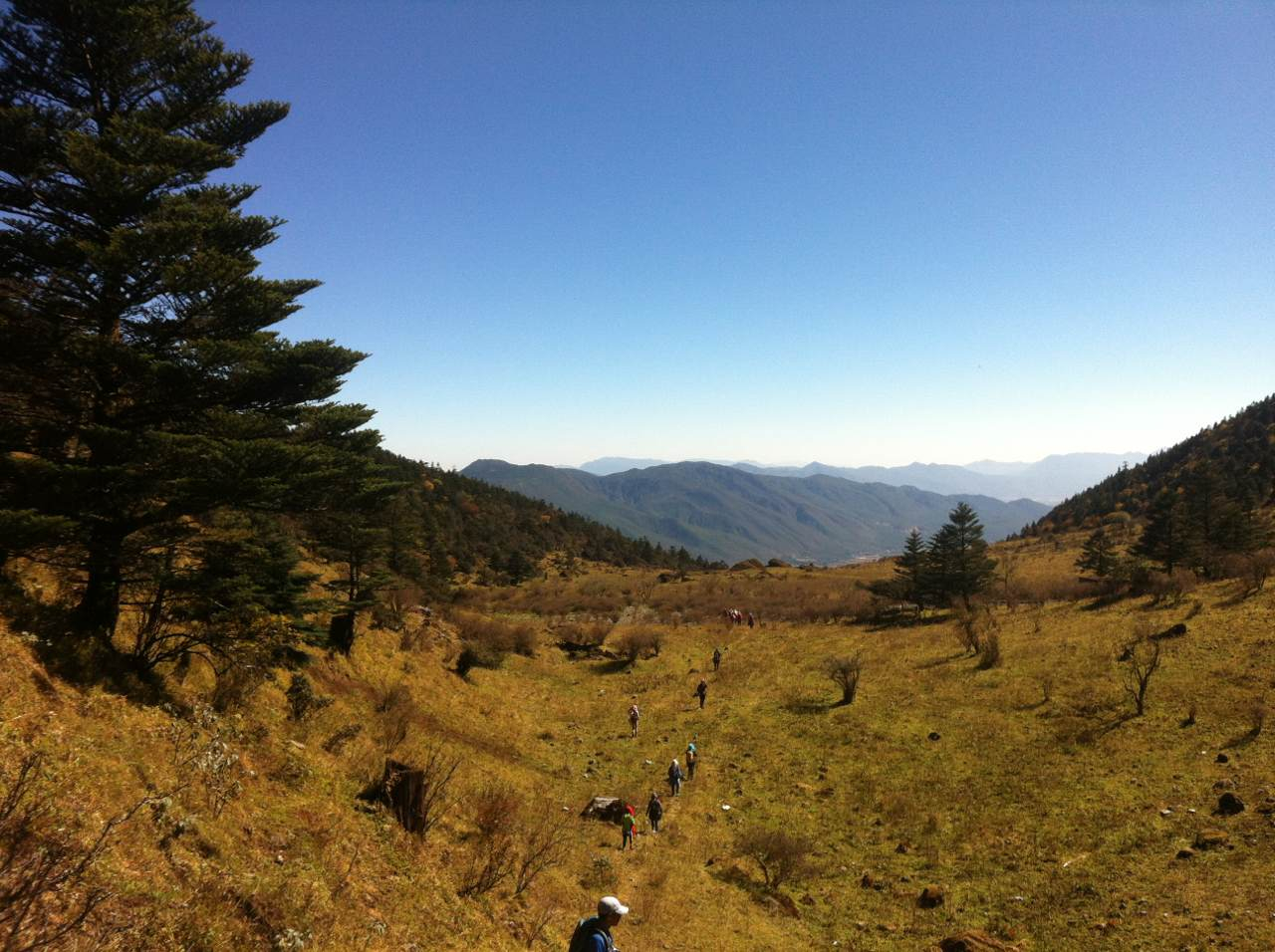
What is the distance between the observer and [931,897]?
40.6ft

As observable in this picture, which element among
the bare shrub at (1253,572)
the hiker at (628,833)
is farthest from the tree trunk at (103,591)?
the bare shrub at (1253,572)

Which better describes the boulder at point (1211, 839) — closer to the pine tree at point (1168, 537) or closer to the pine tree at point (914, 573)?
the pine tree at point (914, 573)

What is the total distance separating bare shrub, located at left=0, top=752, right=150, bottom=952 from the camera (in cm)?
418

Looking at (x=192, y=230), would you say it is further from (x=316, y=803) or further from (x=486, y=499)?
(x=486, y=499)

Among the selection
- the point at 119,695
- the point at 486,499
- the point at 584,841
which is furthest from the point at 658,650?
the point at 486,499

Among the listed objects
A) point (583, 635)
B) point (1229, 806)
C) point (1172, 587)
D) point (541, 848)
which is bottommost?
point (583, 635)

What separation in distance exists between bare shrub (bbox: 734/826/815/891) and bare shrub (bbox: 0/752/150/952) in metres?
13.5

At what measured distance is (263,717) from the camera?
12273mm

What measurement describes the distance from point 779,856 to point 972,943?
4.73 metres

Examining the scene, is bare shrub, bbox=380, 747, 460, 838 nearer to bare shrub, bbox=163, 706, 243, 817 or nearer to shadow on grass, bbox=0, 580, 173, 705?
bare shrub, bbox=163, 706, 243, 817

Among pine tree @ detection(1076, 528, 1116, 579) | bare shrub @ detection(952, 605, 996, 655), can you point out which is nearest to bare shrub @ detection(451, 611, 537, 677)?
bare shrub @ detection(952, 605, 996, 655)

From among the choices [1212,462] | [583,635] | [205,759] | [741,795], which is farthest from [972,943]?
[1212,462]

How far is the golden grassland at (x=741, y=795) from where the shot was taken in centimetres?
700

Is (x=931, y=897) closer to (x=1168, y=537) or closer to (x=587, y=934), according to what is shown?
(x=587, y=934)
